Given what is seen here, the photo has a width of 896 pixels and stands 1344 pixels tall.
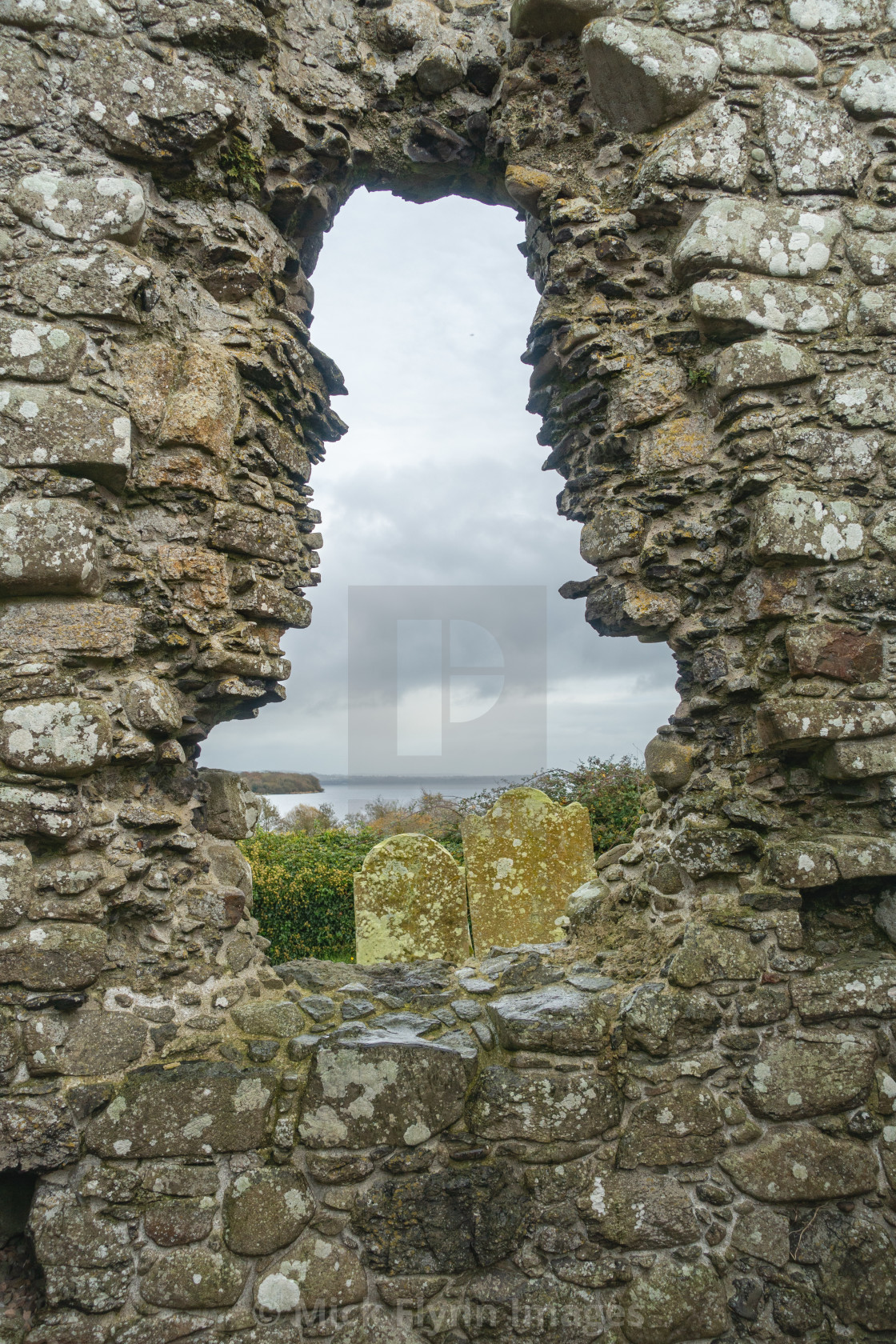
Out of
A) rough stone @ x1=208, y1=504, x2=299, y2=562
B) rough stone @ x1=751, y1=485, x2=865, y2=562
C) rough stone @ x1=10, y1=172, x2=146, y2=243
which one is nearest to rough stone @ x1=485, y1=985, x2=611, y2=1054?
rough stone @ x1=751, y1=485, x2=865, y2=562

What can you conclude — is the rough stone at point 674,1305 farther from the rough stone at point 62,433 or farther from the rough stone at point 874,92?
the rough stone at point 874,92

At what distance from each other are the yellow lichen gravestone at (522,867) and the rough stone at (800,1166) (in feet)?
7.40

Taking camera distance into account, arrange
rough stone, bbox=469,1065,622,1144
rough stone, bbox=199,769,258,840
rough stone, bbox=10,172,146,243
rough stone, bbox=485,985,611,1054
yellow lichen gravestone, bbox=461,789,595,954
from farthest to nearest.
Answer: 1. yellow lichen gravestone, bbox=461,789,595,954
2. rough stone, bbox=199,769,258,840
3. rough stone, bbox=10,172,146,243
4. rough stone, bbox=485,985,611,1054
5. rough stone, bbox=469,1065,622,1144

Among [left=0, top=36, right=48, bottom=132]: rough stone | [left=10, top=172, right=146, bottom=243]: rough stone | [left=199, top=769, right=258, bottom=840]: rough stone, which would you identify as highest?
[left=0, top=36, right=48, bottom=132]: rough stone

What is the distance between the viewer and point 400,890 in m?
4.48

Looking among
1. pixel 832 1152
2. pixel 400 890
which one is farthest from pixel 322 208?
pixel 832 1152

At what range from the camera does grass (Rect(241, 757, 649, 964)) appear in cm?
681

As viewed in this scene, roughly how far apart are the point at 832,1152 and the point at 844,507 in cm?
238

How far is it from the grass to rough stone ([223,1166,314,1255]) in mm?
3882

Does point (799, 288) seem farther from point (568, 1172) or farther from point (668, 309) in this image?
point (568, 1172)

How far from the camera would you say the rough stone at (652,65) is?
132 inches

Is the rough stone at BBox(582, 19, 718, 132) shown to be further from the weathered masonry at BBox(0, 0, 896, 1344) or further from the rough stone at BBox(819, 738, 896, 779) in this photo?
the rough stone at BBox(819, 738, 896, 779)

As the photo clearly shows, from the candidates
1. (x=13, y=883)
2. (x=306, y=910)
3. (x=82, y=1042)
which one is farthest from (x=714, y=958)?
(x=306, y=910)

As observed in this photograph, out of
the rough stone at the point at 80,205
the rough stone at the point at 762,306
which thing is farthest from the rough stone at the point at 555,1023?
the rough stone at the point at 80,205
